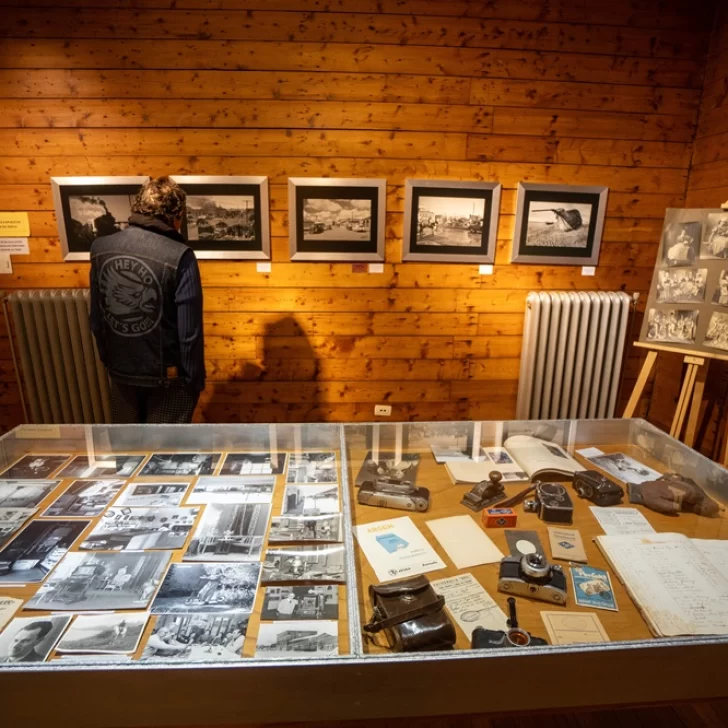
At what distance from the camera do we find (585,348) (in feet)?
10.9

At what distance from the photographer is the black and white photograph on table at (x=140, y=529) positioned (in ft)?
4.59

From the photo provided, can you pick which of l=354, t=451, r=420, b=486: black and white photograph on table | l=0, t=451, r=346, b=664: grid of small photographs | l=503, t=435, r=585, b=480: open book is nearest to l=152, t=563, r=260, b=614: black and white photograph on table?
l=0, t=451, r=346, b=664: grid of small photographs

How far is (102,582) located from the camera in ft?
4.10

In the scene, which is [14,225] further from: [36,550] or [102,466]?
[36,550]

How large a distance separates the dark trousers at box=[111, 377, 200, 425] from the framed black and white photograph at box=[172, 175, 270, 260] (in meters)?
1.15

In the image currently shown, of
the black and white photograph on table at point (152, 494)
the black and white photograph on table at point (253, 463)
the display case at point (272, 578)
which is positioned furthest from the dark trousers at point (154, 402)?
the black and white photograph on table at point (152, 494)

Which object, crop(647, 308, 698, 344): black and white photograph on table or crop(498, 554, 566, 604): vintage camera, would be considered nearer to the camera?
crop(498, 554, 566, 604): vintage camera

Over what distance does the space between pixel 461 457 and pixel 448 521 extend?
0.46 m

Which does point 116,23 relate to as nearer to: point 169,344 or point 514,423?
point 169,344

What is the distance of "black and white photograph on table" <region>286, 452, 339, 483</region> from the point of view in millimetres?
1784

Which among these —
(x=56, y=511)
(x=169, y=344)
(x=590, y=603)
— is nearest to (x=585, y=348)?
(x=590, y=603)

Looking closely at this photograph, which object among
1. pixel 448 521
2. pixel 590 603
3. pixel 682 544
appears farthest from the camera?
pixel 448 521

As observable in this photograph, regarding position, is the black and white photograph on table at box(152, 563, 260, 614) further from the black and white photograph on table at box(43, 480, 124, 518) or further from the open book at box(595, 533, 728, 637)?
the open book at box(595, 533, 728, 637)

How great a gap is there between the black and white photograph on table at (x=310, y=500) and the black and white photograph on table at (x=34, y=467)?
90 centimetres
